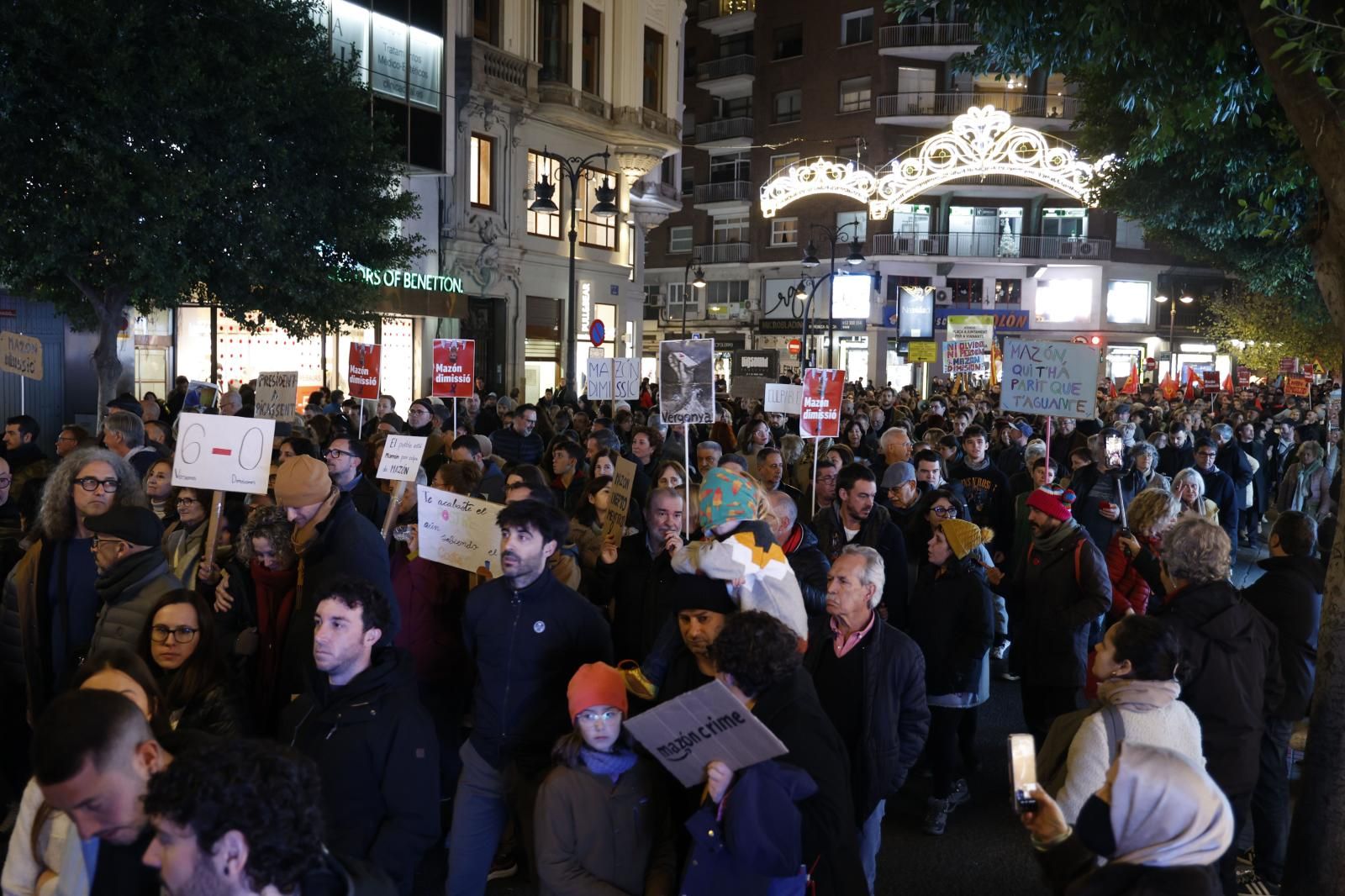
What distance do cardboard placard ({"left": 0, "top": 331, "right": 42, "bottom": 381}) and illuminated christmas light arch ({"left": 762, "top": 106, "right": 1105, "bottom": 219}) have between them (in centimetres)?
1766

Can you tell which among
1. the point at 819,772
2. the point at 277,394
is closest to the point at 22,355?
the point at 277,394

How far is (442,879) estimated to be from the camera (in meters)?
5.53

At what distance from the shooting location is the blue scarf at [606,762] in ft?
12.6

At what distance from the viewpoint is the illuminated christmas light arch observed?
84.1 feet

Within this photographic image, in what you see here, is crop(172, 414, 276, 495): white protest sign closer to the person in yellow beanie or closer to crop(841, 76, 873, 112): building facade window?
the person in yellow beanie

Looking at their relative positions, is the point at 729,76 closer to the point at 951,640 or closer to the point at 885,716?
the point at 951,640

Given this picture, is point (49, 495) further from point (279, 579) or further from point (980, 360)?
point (980, 360)

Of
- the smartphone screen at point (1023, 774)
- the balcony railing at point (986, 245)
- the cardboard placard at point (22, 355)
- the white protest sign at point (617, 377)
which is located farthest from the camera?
the balcony railing at point (986, 245)

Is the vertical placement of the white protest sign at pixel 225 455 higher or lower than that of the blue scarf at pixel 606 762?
higher

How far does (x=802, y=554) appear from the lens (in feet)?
20.0

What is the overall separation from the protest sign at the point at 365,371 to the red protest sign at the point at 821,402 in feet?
18.2

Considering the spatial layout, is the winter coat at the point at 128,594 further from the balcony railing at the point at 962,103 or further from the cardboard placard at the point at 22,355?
the balcony railing at the point at 962,103

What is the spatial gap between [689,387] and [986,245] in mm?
47195

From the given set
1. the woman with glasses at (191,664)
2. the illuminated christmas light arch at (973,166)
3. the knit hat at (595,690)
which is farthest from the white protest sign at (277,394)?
the illuminated christmas light arch at (973,166)
